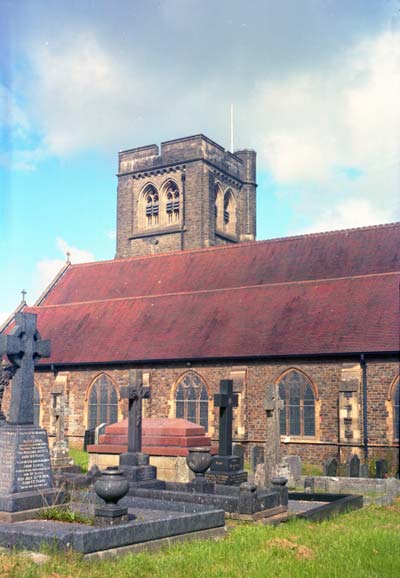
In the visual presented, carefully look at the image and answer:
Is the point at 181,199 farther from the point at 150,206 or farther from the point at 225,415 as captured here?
the point at 225,415

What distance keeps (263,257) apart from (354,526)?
19.4m

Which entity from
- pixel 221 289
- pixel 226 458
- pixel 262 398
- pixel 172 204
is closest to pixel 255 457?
pixel 262 398

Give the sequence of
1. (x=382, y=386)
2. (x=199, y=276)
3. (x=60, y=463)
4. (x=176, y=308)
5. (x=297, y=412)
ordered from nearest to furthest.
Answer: (x=60, y=463)
(x=382, y=386)
(x=297, y=412)
(x=176, y=308)
(x=199, y=276)

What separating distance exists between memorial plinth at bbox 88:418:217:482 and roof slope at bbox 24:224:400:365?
637cm

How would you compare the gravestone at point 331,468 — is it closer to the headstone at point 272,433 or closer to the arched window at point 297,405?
the headstone at point 272,433

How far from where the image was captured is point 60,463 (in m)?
19.7

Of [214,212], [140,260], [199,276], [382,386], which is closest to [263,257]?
[199,276]

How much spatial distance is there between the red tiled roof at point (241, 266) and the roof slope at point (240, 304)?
5cm

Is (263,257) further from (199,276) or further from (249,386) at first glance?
(249,386)

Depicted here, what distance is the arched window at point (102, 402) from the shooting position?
91.1 ft

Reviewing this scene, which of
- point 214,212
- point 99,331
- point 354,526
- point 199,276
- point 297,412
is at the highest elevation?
point 214,212

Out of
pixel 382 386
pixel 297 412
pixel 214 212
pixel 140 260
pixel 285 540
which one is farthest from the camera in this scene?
pixel 214 212

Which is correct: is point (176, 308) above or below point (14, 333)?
above

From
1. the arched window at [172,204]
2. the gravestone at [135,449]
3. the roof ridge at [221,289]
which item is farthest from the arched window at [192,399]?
the arched window at [172,204]
